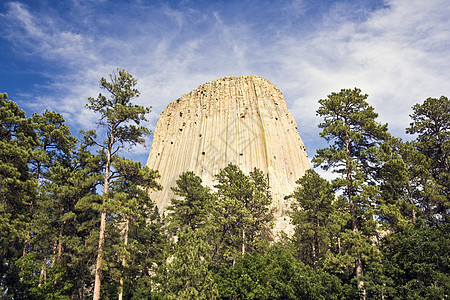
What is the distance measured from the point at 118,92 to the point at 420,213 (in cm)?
2230

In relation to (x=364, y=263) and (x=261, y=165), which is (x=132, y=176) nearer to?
(x=364, y=263)

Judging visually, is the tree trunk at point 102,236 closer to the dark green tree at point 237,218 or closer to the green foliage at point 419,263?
the dark green tree at point 237,218

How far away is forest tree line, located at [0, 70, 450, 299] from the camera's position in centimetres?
1747

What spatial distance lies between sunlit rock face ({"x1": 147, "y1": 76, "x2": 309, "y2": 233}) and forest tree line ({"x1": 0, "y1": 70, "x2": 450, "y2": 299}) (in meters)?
26.4

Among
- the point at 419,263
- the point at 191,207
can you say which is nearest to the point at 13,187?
the point at 191,207

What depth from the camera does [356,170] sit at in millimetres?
21391

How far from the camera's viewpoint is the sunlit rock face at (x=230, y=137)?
5697cm

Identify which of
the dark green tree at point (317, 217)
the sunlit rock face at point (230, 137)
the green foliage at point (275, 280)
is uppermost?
the sunlit rock face at point (230, 137)

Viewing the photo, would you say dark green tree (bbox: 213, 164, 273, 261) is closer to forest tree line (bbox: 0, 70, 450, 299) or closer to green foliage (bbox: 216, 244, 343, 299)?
forest tree line (bbox: 0, 70, 450, 299)

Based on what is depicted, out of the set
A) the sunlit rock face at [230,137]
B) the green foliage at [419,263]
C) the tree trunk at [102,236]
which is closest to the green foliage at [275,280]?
the green foliage at [419,263]

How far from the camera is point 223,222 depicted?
2527 cm

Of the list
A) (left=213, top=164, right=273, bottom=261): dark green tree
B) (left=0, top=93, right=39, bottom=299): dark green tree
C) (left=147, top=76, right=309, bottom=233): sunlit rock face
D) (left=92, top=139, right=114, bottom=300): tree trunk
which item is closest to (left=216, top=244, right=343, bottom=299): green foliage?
(left=213, top=164, right=273, bottom=261): dark green tree

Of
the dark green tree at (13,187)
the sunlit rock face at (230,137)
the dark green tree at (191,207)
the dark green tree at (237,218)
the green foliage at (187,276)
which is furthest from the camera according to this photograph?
the sunlit rock face at (230,137)

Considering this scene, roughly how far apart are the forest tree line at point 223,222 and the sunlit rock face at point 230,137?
1038 inches
